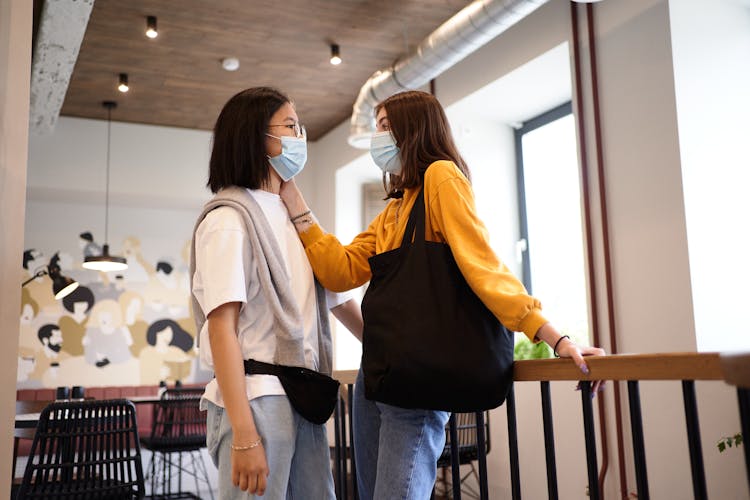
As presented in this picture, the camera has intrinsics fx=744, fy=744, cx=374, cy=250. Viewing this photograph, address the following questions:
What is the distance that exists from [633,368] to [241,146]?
922 millimetres

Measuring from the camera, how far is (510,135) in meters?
5.93

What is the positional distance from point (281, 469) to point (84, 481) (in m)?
2.03

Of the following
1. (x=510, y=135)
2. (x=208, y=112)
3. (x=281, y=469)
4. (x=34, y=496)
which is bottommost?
(x=34, y=496)

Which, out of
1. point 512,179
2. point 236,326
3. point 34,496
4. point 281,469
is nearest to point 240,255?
point 236,326

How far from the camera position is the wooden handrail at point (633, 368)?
1.13 metres

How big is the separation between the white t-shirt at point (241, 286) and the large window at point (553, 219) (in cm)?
388

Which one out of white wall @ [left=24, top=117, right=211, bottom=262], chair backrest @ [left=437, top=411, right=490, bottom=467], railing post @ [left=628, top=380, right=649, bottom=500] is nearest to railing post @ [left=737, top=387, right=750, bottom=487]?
railing post @ [left=628, top=380, right=649, bottom=500]

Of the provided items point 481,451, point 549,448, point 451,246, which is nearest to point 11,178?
point 451,246

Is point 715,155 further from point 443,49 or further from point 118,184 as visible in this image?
point 118,184

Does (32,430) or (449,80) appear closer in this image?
(32,430)

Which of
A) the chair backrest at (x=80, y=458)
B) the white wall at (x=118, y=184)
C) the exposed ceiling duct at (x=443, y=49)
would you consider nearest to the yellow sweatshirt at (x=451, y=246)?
the chair backrest at (x=80, y=458)

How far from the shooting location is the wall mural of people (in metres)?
6.76

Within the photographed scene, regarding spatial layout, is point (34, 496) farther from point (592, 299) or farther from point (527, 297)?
point (592, 299)

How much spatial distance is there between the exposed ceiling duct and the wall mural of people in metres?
2.88
